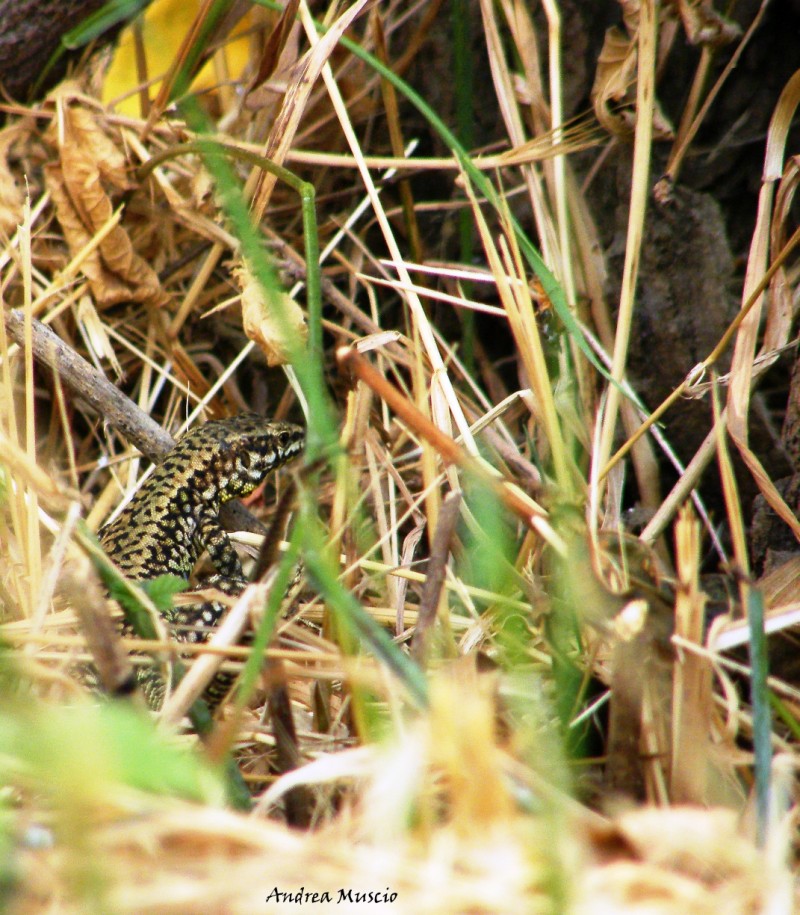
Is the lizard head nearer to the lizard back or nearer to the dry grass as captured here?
the lizard back

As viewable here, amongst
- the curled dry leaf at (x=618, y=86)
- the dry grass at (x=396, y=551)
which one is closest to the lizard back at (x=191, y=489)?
the dry grass at (x=396, y=551)

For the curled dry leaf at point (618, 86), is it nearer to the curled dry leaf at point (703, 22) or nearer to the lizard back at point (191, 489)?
the curled dry leaf at point (703, 22)

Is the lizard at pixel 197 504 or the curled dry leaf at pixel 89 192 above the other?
the curled dry leaf at pixel 89 192

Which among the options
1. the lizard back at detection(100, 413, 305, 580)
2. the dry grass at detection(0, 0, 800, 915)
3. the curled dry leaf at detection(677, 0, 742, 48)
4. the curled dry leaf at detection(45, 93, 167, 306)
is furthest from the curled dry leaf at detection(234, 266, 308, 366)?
the curled dry leaf at detection(677, 0, 742, 48)

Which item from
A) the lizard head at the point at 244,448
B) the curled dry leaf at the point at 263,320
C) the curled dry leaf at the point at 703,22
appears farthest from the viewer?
the lizard head at the point at 244,448

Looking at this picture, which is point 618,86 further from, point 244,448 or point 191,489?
point 191,489

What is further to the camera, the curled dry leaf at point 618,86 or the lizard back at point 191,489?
the lizard back at point 191,489

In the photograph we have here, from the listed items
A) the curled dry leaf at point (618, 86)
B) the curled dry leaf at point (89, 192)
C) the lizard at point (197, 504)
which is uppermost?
the curled dry leaf at point (618, 86)
